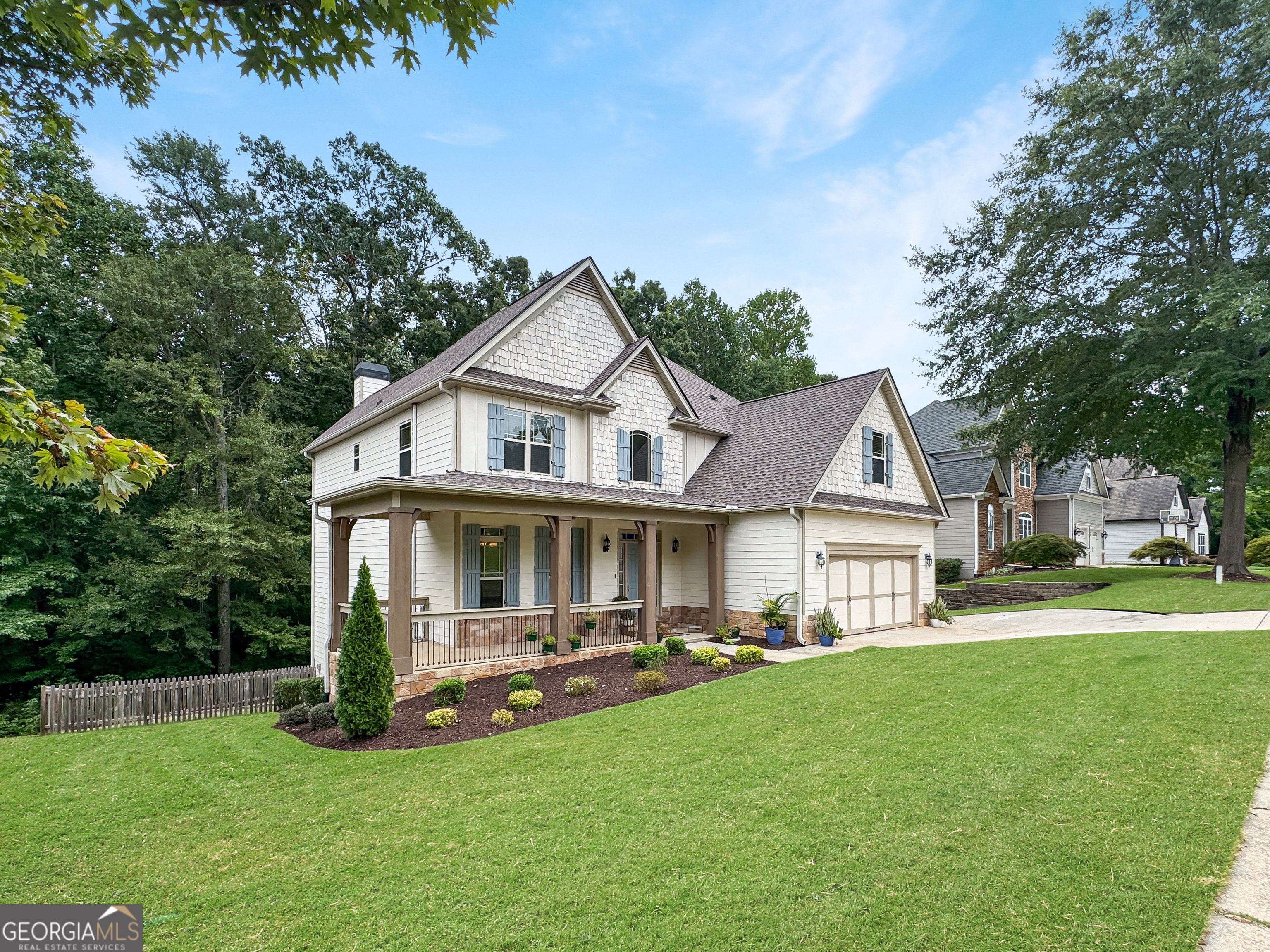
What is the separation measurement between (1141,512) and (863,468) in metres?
31.0

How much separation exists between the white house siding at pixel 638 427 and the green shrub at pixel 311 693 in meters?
7.31

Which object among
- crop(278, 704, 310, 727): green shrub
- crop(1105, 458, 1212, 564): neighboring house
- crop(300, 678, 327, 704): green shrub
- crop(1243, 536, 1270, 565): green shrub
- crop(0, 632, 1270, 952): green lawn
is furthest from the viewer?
crop(1105, 458, 1212, 564): neighboring house

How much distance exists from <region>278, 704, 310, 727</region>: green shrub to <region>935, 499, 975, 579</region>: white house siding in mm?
24485

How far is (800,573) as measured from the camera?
14688mm

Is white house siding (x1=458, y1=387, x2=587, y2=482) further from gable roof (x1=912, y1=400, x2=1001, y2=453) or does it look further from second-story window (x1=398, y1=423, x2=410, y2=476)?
gable roof (x1=912, y1=400, x2=1001, y2=453)

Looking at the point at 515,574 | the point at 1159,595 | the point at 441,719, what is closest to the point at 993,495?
the point at 1159,595

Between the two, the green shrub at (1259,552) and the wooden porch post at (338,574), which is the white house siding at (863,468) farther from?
the green shrub at (1259,552)

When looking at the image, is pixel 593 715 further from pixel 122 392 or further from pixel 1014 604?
pixel 122 392

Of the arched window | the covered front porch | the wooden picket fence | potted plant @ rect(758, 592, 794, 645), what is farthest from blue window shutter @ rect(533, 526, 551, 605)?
the wooden picket fence

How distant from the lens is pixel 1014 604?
66.9 feet

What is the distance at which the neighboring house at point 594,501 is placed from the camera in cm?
1294

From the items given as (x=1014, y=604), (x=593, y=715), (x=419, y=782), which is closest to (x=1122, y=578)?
(x=1014, y=604)

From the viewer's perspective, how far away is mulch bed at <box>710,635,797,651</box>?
14.1 m

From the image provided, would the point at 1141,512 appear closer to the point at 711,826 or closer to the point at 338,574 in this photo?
the point at 338,574
